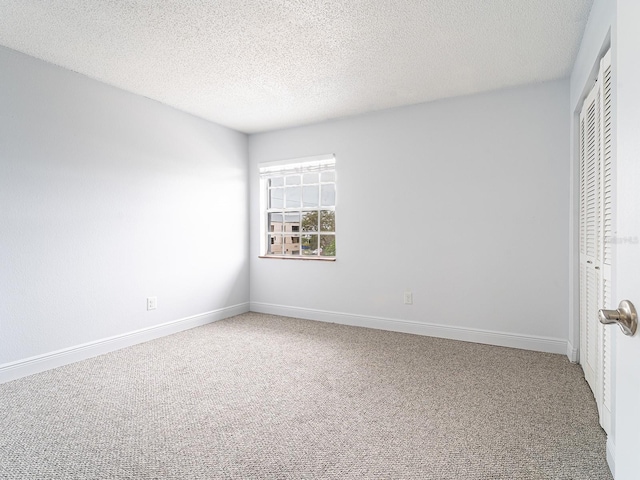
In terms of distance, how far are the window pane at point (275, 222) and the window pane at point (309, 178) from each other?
606 millimetres

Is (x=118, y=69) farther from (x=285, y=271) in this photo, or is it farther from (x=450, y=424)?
(x=450, y=424)

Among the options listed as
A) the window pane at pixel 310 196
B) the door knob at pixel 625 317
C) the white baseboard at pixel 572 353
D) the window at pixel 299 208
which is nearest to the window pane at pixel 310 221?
the window at pixel 299 208

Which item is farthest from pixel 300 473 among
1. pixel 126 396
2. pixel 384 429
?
pixel 126 396

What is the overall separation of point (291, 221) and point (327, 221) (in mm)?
568

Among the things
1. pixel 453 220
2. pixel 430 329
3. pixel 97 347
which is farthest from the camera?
pixel 430 329

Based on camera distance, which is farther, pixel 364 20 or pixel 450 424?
pixel 364 20

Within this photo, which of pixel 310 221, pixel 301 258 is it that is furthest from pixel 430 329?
pixel 310 221

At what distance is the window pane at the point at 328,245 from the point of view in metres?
4.59

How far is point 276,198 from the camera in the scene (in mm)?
5055

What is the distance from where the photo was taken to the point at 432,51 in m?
2.77

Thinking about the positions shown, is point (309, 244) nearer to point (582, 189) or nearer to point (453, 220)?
point (453, 220)

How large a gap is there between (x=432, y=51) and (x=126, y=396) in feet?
10.7

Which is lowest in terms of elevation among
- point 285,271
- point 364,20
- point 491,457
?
point 491,457

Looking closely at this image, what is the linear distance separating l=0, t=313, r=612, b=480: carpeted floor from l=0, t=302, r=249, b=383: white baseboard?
0.09 meters
